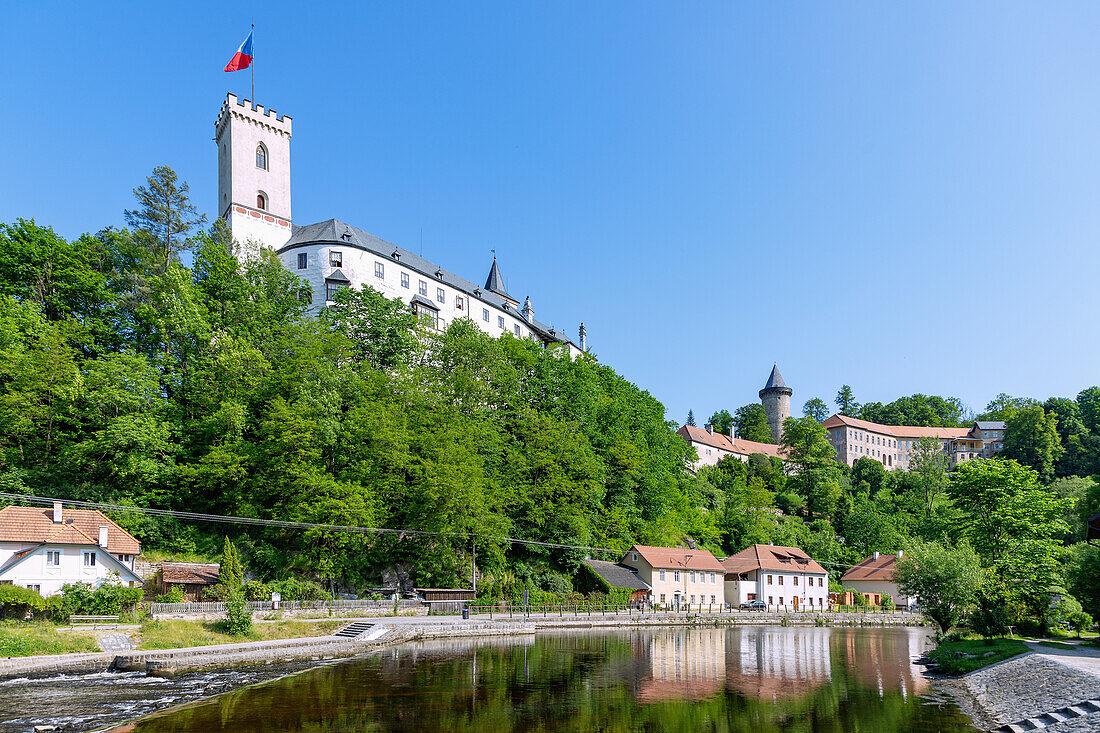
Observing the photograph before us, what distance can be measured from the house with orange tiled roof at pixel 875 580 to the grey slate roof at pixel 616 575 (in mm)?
33714

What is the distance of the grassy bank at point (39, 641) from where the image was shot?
90.5 feet

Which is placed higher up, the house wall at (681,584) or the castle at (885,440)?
the castle at (885,440)

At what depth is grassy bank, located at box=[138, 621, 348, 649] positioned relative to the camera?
31.5m

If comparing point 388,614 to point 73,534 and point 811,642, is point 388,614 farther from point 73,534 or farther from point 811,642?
point 811,642

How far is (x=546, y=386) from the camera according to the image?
71938mm

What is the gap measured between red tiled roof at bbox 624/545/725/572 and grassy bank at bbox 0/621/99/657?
47.9 metres

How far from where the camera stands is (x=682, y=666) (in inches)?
1307

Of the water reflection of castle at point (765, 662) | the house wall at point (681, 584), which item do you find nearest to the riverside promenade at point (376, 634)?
the water reflection of castle at point (765, 662)

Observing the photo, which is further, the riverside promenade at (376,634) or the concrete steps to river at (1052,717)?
the riverside promenade at (376,634)

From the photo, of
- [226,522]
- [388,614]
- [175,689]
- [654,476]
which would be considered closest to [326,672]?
[175,689]

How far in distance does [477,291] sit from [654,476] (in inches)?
1144

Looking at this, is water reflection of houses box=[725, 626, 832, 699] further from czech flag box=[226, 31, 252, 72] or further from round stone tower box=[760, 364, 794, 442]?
round stone tower box=[760, 364, 794, 442]

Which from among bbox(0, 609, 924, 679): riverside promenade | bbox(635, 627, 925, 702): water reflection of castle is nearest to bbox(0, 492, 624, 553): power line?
bbox(0, 609, 924, 679): riverside promenade

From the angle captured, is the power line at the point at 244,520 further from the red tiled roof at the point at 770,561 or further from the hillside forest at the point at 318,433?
the red tiled roof at the point at 770,561
